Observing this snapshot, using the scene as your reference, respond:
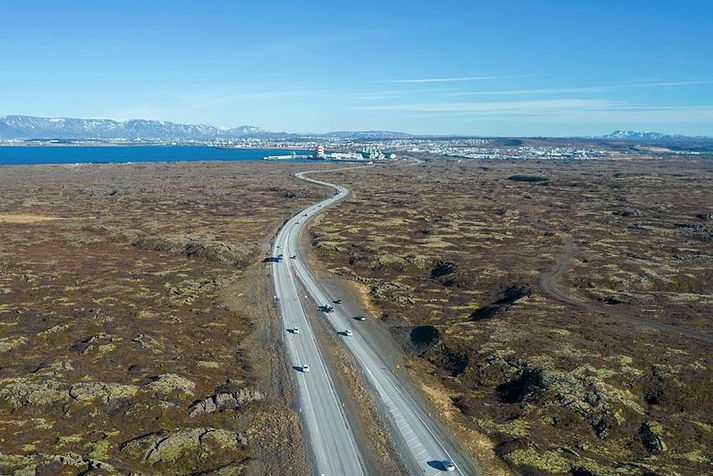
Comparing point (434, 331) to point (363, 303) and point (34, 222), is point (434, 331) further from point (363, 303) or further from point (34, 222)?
point (34, 222)

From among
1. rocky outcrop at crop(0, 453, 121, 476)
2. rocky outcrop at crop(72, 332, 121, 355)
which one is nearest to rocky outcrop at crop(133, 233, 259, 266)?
rocky outcrop at crop(72, 332, 121, 355)

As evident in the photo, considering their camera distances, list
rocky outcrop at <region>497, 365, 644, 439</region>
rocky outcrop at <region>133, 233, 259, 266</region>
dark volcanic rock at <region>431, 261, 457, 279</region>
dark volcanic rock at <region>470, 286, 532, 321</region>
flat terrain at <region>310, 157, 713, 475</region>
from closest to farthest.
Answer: flat terrain at <region>310, 157, 713, 475</region> → rocky outcrop at <region>497, 365, 644, 439</region> → dark volcanic rock at <region>470, 286, 532, 321</region> → dark volcanic rock at <region>431, 261, 457, 279</region> → rocky outcrop at <region>133, 233, 259, 266</region>

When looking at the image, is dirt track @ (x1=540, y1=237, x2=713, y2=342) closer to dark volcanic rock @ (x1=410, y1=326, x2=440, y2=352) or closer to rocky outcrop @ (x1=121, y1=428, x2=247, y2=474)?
dark volcanic rock @ (x1=410, y1=326, x2=440, y2=352)

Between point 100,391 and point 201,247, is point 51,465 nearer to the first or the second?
point 100,391

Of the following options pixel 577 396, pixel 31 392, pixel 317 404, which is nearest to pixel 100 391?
pixel 31 392

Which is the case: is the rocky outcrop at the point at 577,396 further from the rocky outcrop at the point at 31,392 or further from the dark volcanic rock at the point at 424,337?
the rocky outcrop at the point at 31,392

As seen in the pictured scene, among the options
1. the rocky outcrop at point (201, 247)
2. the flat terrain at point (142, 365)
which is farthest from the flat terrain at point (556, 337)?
the flat terrain at point (142, 365)

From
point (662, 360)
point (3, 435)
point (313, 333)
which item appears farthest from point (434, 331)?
point (3, 435)
